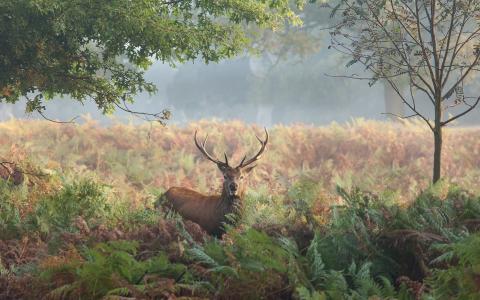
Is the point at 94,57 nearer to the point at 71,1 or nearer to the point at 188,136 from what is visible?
the point at 71,1

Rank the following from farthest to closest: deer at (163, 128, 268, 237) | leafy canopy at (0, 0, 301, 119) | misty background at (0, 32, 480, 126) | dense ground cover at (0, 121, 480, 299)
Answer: misty background at (0, 32, 480, 126), deer at (163, 128, 268, 237), leafy canopy at (0, 0, 301, 119), dense ground cover at (0, 121, 480, 299)

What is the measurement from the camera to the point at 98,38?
29.7ft

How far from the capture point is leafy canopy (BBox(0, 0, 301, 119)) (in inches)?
335

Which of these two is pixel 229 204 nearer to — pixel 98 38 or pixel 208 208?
pixel 208 208

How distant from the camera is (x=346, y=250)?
17.4 feet

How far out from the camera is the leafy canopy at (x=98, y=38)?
8.50 metres

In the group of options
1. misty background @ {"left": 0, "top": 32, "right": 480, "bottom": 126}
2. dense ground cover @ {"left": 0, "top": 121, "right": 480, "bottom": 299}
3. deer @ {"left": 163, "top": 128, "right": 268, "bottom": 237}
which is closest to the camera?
dense ground cover @ {"left": 0, "top": 121, "right": 480, "bottom": 299}

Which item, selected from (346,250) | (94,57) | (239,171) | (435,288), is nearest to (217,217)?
(239,171)

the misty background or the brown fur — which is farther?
the misty background

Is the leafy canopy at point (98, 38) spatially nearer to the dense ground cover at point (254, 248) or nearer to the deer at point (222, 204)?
the deer at point (222, 204)

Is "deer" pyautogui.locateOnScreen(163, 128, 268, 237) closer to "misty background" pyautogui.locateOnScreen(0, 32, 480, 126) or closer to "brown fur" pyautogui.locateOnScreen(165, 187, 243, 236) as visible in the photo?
"brown fur" pyautogui.locateOnScreen(165, 187, 243, 236)

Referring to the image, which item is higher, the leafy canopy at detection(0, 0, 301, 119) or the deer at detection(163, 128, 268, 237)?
the leafy canopy at detection(0, 0, 301, 119)

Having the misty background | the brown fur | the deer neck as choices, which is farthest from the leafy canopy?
the misty background

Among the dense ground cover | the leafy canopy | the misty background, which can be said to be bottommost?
the dense ground cover
